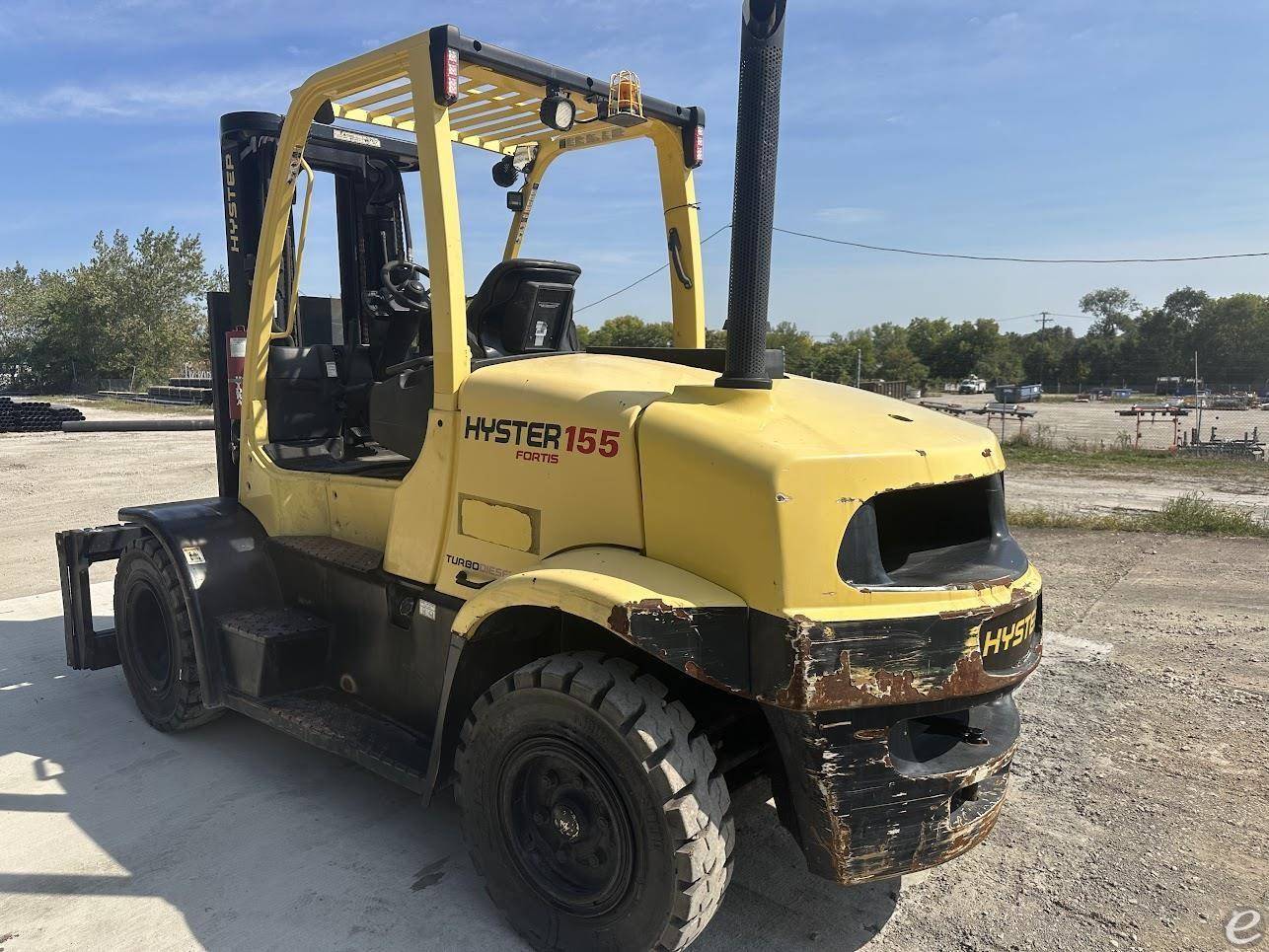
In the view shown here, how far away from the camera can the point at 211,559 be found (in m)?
4.44

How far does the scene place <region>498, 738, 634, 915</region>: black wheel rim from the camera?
271 cm

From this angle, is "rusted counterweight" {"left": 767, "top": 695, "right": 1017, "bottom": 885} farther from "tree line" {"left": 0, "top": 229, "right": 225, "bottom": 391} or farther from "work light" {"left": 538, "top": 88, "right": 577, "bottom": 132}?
"tree line" {"left": 0, "top": 229, "right": 225, "bottom": 391}

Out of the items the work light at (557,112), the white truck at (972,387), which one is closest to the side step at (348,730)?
the work light at (557,112)

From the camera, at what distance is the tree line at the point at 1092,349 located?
68.9m

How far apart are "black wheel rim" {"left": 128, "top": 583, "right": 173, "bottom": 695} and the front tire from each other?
2.55 meters

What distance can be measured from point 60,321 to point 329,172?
61212 mm

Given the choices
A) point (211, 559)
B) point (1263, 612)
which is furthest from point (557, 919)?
point (1263, 612)

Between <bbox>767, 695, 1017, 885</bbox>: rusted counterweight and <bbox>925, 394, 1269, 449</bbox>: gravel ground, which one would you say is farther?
<bbox>925, 394, 1269, 449</bbox>: gravel ground

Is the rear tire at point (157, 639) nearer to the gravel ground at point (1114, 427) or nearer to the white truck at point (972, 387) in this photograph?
the gravel ground at point (1114, 427)

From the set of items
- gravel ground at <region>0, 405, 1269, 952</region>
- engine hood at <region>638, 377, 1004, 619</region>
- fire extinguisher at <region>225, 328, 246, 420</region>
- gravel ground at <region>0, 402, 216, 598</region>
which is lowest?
gravel ground at <region>0, 402, 216, 598</region>

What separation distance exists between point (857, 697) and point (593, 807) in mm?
909

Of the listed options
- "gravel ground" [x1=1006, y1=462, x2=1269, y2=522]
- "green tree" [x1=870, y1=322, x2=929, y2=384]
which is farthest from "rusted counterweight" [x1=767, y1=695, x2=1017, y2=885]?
"green tree" [x1=870, y1=322, x2=929, y2=384]

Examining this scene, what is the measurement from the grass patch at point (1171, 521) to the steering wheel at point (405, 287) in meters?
8.17

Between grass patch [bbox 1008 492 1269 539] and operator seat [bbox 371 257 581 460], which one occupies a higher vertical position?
operator seat [bbox 371 257 581 460]
